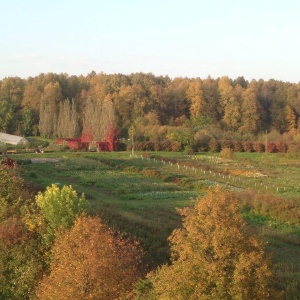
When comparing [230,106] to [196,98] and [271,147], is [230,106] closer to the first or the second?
[196,98]

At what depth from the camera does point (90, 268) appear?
15.1 m

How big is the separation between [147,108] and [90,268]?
3053 inches

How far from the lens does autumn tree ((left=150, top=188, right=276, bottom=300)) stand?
37.7 ft

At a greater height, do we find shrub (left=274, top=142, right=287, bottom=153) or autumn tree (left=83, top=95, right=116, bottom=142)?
autumn tree (left=83, top=95, right=116, bottom=142)

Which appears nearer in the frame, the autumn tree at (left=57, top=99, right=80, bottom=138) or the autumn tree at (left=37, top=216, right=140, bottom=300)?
the autumn tree at (left=37, top=216, right=140, bottom=300)

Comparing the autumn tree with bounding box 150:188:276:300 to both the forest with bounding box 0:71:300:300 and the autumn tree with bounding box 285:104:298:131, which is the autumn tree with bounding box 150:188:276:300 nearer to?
the forest with bounding box 0:71:300:300

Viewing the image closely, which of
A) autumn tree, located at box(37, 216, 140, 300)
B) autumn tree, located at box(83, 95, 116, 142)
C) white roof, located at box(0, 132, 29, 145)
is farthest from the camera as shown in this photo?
autumn tree, located at box(83, 95, 116, 142)

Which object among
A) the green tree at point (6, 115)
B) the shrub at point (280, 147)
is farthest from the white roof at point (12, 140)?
the shrub at point (280, 147)

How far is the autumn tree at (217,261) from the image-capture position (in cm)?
1150

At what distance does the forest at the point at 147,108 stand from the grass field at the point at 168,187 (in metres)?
12.7

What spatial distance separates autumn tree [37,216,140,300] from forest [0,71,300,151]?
183 feet

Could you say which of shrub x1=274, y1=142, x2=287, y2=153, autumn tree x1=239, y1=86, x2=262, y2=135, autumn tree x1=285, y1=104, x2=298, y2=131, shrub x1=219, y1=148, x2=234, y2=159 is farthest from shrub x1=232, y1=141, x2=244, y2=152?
autumn tree x1=285, y1=104, x2=298, y2=131

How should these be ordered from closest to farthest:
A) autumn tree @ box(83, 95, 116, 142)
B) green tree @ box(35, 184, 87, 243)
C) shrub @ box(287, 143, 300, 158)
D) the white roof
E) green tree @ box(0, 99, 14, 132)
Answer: green tree @ box(35, 184, 87, 243)
shrub @ box(287, 143, 300, 158)
the white roof
autumn tree @ box(83, 95, 116, 142)
green tree @ box(0, 99, 14, 132)

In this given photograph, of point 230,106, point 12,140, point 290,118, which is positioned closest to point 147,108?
point 230,106
